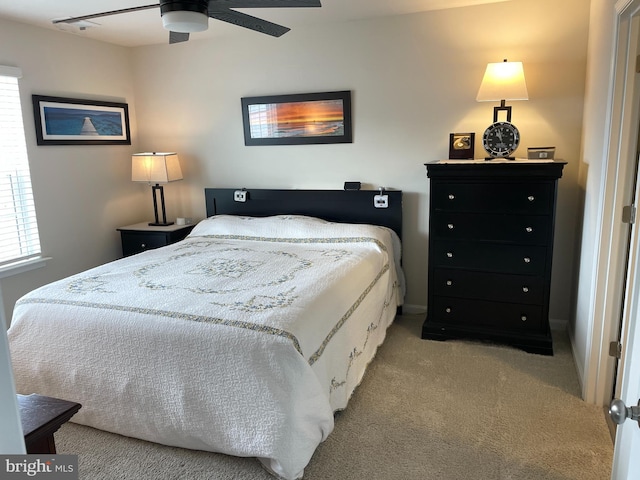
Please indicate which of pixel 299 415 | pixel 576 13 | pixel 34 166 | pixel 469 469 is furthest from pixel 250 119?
pixel 469 469

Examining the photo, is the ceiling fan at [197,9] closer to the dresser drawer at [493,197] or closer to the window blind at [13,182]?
the dresser drawer at [493,197]

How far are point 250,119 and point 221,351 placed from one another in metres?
2.63

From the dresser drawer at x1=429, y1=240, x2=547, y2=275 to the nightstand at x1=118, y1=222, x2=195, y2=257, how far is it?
89.5 inches

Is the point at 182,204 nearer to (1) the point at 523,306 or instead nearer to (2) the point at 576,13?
(1) the point at 523,306

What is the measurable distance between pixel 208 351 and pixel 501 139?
95.2 inches

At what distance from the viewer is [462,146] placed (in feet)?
11.5

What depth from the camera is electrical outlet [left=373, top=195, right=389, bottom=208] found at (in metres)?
3.77

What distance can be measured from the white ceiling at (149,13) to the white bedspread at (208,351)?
70.1 inches

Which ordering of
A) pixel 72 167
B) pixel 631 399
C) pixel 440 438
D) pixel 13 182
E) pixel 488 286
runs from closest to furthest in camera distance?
pixel 631 399, pixel 440 438, pixel 488 286, pixel 13 182, pixel 72 167

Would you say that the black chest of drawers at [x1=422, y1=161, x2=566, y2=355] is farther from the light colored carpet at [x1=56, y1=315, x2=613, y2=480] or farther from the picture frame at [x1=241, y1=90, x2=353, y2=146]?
the picture frame at [x1=241, y1=90, x2=353, y2=146]

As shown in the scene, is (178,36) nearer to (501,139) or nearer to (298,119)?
(298,119)

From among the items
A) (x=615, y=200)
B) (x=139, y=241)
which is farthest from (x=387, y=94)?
(x=139, y=241)

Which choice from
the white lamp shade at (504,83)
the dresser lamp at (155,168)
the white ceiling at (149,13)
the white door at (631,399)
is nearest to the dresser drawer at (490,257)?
the white lamp shade at (504,83)

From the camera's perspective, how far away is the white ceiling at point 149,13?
10.2 feet
